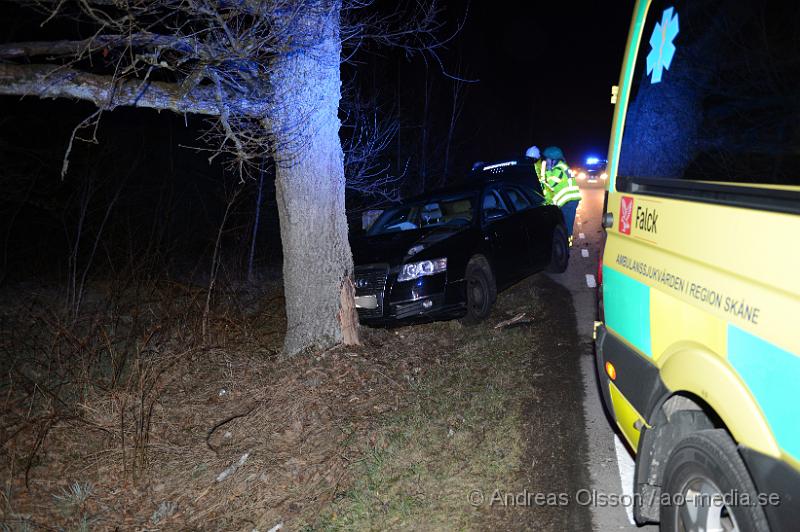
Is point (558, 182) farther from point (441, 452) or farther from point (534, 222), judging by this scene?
point (441, 452)

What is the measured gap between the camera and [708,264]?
7.59ft

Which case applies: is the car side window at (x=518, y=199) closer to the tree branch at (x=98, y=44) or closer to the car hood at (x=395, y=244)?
the car hood at (x=395, y=244)

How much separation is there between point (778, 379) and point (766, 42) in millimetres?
1380

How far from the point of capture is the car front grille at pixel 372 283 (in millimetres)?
7051

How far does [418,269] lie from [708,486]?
16.2ft

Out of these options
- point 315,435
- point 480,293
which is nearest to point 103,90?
point 315,435

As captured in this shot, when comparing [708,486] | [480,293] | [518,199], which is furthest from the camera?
[518,199]

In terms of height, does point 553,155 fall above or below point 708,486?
above

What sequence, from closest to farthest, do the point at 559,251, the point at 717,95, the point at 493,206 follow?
the point at 717,95
the point at 493,206
the point at 559,251

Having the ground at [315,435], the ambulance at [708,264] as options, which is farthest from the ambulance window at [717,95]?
the ground at [315,435]

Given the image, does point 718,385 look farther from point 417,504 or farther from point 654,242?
point 417,504

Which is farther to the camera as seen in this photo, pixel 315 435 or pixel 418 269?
pixel 418 269

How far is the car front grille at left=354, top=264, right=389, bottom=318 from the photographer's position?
7.05 metres

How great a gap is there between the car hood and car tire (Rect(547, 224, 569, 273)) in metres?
2.67
